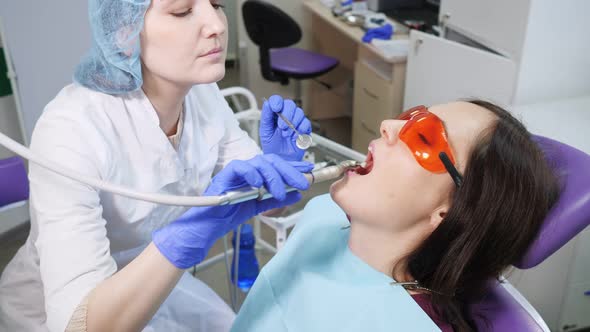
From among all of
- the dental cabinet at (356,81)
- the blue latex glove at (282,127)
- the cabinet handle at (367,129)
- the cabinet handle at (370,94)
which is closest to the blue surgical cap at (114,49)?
the blue latex glove at (282,127)

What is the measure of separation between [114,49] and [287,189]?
18.9 inches

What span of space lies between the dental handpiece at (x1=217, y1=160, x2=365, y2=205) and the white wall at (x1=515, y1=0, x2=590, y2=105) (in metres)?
1.13

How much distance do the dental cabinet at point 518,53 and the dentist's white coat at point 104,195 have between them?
3.36ft

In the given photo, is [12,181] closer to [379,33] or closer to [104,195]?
[104,195]

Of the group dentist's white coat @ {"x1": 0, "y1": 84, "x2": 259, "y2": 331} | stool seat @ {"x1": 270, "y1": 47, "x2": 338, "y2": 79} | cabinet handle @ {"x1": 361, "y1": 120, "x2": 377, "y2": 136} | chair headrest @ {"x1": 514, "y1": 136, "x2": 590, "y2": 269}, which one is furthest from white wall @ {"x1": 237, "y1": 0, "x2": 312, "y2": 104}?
chair headrest @ {"x1": 514, "y1": 136, "x2": 590, "y2": 269}

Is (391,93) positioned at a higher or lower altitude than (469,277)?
lower

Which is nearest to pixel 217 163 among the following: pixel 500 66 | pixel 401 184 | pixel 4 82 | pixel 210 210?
pixel 210 210

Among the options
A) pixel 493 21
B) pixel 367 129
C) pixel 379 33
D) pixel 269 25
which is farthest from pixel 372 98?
pixel 493 21

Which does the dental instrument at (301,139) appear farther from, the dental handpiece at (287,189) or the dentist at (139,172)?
the dental handpiece at (287,189)

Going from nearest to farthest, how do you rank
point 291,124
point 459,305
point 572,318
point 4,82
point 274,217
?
point 459,305 < point 291,124 < point 274,217 < point 572,318 < point 4,82

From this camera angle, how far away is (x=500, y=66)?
1968 millimetres

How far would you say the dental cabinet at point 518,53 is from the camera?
74.4 inches

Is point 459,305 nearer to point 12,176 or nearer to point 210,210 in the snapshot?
point 210,210

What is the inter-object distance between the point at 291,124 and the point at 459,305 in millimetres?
517
